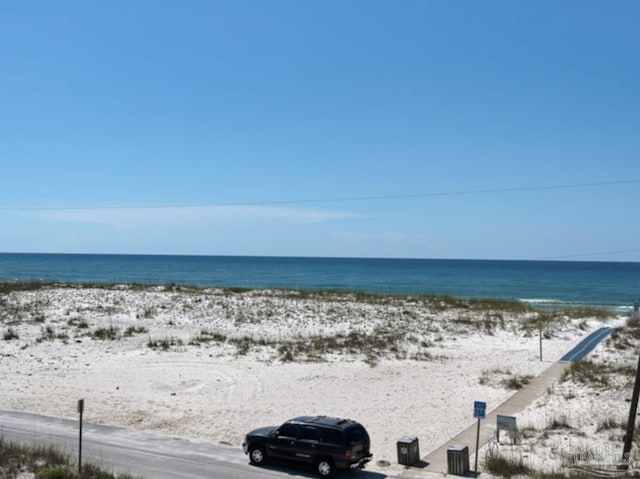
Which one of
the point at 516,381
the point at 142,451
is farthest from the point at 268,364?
the point at 142,451

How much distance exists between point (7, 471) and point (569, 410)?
17.3 metres

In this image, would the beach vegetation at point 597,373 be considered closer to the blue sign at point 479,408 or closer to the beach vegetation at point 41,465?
the blue sign at point 479,408

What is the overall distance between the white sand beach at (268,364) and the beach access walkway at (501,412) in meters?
0.51

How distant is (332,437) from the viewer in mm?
15789

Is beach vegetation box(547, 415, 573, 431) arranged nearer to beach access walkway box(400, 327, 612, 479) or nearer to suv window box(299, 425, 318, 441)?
beach access walkway box(400, 327, 612, 479)

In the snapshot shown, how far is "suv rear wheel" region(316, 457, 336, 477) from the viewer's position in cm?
1558

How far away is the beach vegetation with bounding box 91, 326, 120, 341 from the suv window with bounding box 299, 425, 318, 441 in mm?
22849

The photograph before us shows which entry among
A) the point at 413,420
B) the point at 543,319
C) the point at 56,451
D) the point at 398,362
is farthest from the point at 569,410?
the point at 543,319

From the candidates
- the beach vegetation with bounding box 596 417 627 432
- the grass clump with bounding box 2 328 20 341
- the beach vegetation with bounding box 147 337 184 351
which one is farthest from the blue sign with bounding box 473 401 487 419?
the grass clump with bounding box 2 328 20 341

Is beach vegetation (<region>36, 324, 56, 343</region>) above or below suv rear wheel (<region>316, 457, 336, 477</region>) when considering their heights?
above

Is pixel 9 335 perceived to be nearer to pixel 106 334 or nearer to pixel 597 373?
pixel 106 334

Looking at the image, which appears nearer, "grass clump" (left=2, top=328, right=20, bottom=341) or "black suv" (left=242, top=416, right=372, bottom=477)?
"black suv" (left=242, top=416, right=372, bottom=477)

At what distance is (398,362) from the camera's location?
31969 mm

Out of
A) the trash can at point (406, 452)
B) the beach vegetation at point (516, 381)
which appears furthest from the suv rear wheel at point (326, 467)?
the beach vegetation at point (516, 381)
